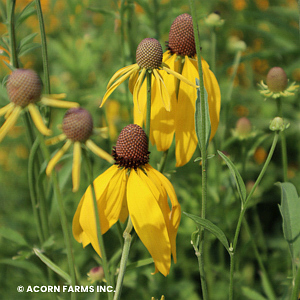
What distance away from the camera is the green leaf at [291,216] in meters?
0.86

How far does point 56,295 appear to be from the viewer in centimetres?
101

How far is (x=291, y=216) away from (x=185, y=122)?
1.09 feet

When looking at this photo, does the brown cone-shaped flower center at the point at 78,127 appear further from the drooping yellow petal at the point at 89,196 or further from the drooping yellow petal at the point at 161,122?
the drooping yellow petal at the point at 161,122

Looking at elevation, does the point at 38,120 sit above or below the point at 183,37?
below

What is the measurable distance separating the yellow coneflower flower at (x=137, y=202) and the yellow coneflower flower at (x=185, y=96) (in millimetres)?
126

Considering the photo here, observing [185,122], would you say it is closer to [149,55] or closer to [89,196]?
[149,55]

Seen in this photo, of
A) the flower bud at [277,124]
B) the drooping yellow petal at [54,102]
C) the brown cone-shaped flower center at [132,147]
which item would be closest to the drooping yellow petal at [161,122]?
the brown cone-shaped flower center at [132,147]

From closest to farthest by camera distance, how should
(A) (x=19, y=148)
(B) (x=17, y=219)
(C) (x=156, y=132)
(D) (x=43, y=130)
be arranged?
(D) (x=43, y=130) → (C) (x=156, y=132) → (B) (x=17, y=219) → (A) (x=19, y=148)

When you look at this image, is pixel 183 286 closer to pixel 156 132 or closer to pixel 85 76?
pixel 156 132

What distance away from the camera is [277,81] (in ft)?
3.52

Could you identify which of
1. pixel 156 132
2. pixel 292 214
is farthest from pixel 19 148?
pixel 292 214

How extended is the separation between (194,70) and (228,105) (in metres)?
0.49

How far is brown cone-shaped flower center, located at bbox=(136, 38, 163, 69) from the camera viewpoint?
32.3 inches

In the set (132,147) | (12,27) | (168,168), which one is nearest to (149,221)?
(132,147)
